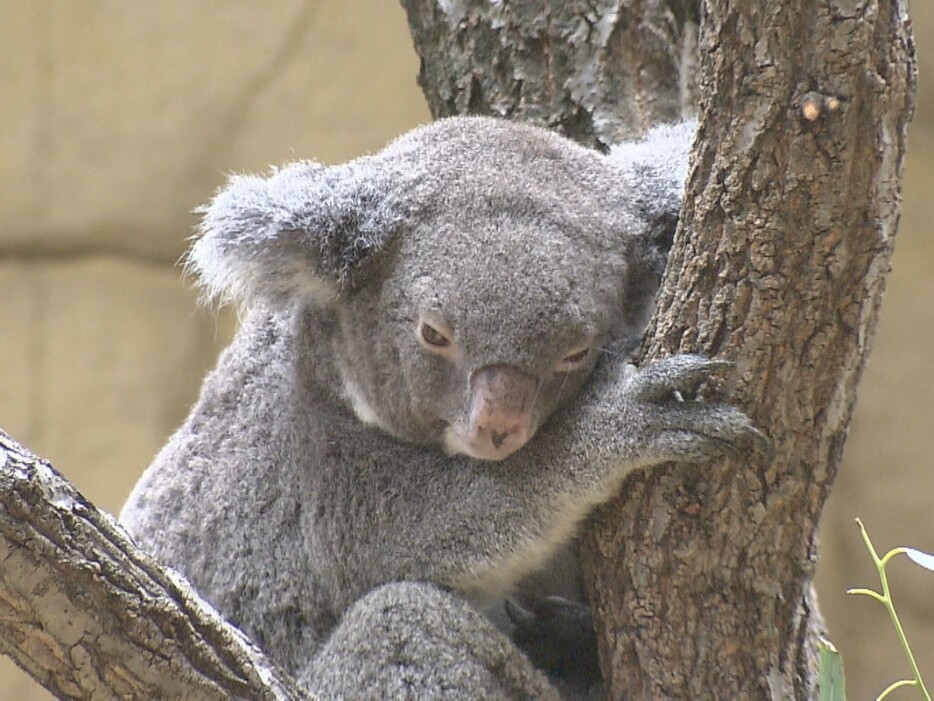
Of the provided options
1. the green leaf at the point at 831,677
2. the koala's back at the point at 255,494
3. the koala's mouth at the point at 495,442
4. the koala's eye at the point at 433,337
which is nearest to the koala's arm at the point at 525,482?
the koala's mouth at the point at 495,442

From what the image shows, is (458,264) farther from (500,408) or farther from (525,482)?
(525,482)

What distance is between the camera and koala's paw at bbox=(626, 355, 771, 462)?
2566 millimetres

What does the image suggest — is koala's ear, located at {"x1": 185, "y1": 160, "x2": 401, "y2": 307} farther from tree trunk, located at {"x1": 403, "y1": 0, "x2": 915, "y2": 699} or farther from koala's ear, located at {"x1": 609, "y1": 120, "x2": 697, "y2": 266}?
tree trunk, located at {"x1": 403, "y1": 0, "x2": 915, "y2": 699}

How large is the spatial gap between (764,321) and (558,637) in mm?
1195

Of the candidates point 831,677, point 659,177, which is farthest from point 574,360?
point 831,677

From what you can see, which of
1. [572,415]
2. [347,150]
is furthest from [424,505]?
[347,150]

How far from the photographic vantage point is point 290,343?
3.55 meters

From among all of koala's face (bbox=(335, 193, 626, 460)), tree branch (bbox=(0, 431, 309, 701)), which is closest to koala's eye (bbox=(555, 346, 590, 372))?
koala's face (bbox=(335, 193, 626, 460))

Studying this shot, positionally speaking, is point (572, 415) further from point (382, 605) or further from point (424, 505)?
point (382, 605)

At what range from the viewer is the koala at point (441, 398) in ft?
9.46

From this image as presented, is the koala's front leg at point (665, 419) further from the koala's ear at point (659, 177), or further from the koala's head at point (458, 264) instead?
the koala's ear at point (659, 177)

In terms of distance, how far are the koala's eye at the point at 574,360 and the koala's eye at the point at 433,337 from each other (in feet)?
0.90

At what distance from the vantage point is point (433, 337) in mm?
3000

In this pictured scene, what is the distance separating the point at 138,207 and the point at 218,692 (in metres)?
5.75
